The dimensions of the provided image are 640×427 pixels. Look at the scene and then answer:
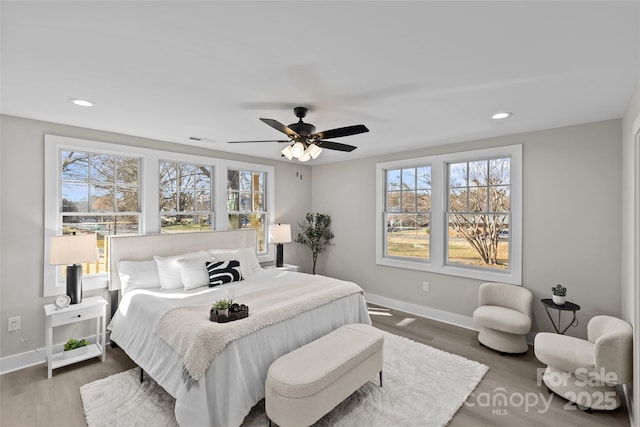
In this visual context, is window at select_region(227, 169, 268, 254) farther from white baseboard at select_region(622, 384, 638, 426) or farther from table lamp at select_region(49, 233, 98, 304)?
white baseboard at select_region(622, 384, 638, 426)

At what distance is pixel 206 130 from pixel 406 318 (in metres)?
3.84

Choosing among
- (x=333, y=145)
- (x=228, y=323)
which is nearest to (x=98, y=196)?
(x=228, y=323)

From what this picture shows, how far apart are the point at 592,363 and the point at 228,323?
2.92 meters

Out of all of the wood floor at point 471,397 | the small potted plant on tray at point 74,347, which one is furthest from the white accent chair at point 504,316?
the small potted plant on tray at point 74,347

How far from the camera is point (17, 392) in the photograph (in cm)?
260

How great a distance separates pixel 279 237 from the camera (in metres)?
5.04

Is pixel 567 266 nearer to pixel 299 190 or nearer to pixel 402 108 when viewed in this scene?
pixel 402 108

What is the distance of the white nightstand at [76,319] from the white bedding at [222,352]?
0.18m

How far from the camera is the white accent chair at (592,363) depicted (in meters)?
2.21

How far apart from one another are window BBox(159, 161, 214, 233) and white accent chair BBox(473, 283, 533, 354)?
400cm

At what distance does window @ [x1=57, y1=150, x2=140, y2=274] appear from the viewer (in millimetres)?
3393

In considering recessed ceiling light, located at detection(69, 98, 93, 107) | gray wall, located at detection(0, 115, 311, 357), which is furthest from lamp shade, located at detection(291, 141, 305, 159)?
gray wall, located at detection(0, 115, 311, 357)

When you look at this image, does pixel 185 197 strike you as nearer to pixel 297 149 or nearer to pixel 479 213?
pixel 297 149

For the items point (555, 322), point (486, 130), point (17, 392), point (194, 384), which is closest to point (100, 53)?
point (194, 384)
